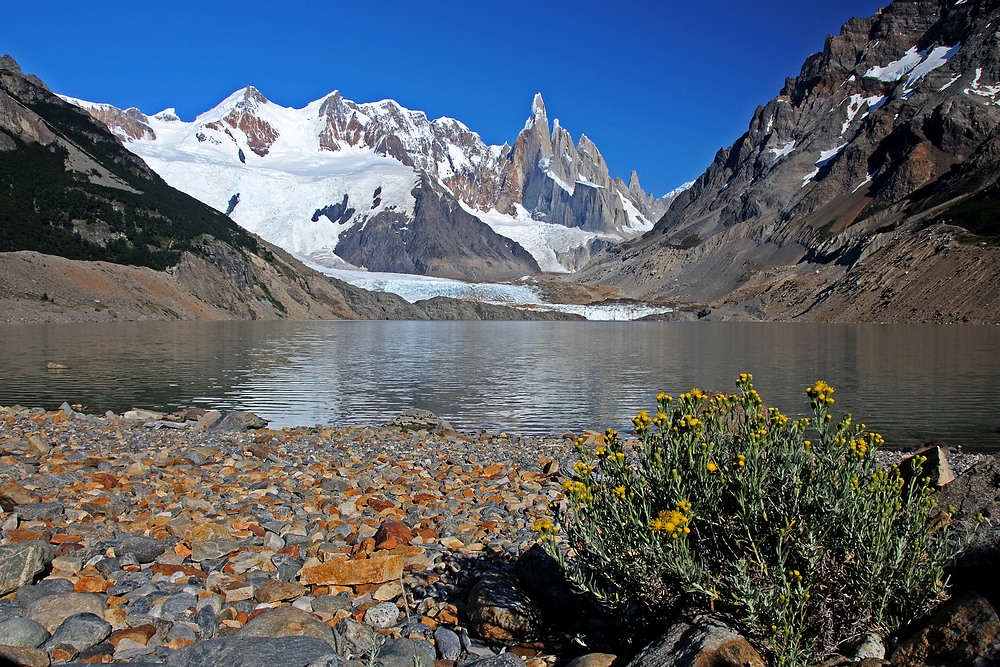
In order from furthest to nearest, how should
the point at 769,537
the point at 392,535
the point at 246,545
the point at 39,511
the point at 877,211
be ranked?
the point at 877,211 → the point at 392,535 → the point at 39,511 → the point at 246,545 → the point at 769,537

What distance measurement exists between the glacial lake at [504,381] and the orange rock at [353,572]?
1410 cm

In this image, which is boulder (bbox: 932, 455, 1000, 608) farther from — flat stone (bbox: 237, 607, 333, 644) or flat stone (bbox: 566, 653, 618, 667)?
flat stone (bbox: 237, 607, 333, 644)

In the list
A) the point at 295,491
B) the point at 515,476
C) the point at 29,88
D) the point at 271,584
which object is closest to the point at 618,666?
the point at 271,584

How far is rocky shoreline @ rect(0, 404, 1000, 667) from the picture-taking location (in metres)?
5.04

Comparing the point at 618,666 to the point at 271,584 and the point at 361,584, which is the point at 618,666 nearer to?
the point at 361,584

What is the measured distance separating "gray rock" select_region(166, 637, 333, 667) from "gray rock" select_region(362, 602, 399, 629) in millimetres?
882

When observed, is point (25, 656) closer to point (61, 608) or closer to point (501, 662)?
point (61, 608)

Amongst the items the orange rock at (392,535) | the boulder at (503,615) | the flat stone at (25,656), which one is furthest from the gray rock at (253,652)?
the orange rock at (392,535)

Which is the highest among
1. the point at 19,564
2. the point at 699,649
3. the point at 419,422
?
the point at 699,649

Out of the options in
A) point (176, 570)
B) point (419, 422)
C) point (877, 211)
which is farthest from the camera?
point (877, 211)

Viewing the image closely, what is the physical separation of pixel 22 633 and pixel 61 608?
52 centimetres

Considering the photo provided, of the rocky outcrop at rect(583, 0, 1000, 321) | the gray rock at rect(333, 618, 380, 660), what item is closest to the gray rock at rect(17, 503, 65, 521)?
the gray rock at rect(333, 618, 380, 660)

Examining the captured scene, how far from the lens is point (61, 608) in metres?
5.20

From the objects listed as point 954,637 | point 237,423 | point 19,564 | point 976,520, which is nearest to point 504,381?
point 237,423
